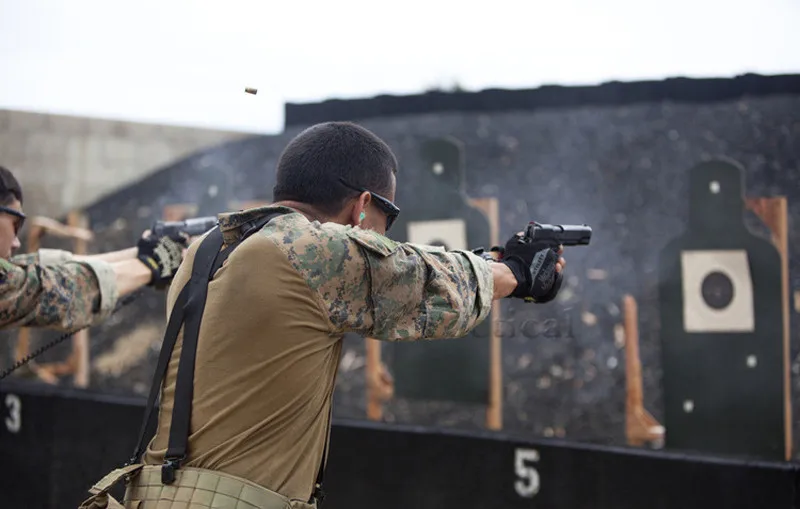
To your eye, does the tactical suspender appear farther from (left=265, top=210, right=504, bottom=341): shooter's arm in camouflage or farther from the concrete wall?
the concrete wall

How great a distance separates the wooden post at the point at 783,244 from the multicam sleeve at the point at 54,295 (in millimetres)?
4112

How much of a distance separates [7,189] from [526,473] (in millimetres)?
2169

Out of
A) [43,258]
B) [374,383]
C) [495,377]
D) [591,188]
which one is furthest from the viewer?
[374,383]

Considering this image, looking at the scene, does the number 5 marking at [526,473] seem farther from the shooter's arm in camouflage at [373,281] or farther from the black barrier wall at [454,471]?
the shooter's arm in camouflage at [373,281]

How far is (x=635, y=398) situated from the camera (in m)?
5.40

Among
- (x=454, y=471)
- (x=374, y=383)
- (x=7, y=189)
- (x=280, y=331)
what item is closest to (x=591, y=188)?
(x=374, y=383)

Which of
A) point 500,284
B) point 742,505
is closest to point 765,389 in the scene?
point 742,505

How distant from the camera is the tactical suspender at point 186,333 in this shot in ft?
5.25

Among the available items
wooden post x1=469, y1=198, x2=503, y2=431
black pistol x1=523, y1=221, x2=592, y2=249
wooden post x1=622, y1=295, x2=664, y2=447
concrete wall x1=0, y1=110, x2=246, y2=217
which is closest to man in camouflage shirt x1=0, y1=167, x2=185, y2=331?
black pistol x1=523, y1=221, x2=592, y2=249

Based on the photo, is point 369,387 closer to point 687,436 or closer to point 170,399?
point 687,436

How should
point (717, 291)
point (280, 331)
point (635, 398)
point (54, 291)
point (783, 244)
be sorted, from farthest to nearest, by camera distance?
point (635, 398), point (717, 291), point (783, 244), point (54, 291), point (280, 331)

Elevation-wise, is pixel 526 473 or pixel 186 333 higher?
pixel 186 333

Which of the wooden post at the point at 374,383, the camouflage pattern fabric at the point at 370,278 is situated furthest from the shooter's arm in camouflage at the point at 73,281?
the wooden post at the point at 374,383

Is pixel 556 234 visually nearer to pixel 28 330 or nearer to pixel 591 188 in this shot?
pixel 591 188
